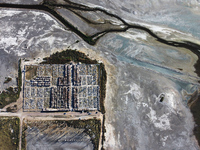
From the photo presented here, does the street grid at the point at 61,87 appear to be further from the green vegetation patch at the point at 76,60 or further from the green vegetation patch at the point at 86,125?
the green vegetation patch at the point at 86,125

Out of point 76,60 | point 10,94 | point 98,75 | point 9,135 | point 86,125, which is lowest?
point 9,135

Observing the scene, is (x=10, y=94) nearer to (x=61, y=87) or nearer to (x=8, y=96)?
(x=8, y=96)

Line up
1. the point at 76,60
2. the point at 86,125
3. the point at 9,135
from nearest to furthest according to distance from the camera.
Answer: the point at 9,135 < the point at 86,125 < the point at 76,60

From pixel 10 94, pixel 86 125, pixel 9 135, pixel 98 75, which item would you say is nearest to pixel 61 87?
pixel 98 75

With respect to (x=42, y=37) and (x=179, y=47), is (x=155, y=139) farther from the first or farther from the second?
(x=42, y=37)

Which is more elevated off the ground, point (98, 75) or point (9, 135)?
point (98, 75)

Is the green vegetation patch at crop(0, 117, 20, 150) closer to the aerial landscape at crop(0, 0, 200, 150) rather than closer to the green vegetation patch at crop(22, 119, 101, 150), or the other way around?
the aerial landscape at crop(0, 0, 200, 150)

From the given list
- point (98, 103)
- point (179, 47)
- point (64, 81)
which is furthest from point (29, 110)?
point (179, 47)
